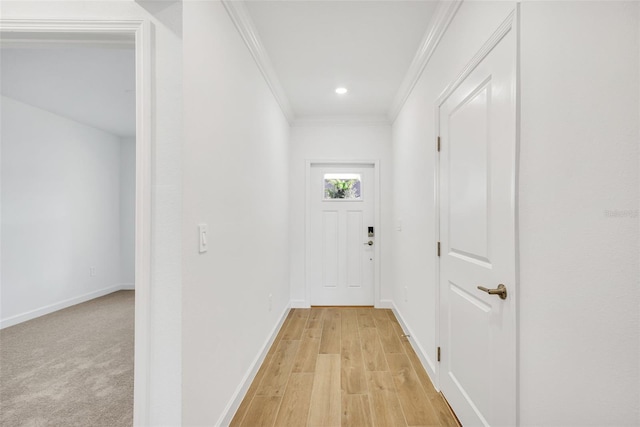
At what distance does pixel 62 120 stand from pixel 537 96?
5344 mm

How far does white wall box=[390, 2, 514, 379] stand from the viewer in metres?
1.54

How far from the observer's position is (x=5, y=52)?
→ 2.49 m

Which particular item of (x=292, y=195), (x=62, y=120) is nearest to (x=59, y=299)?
(x=62, y=120)

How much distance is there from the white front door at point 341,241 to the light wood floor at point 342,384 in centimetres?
81

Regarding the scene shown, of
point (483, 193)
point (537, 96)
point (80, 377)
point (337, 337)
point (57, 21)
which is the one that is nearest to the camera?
point (537, 96)

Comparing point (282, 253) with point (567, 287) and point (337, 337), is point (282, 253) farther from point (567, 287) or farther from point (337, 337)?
point (567, 287)

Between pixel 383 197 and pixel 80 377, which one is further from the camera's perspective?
pixel 383 197

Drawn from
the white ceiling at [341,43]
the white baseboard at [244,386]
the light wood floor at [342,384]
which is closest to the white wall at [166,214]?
the white baseboard at [244,386]

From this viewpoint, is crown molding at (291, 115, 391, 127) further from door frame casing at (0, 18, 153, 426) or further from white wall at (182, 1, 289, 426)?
door frame casing at (0, 18, 153, 426)

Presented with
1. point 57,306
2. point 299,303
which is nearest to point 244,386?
point 299,303

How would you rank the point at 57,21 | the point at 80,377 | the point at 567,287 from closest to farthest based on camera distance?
the point at 567,287, the point at 57,21, the point at 80,377

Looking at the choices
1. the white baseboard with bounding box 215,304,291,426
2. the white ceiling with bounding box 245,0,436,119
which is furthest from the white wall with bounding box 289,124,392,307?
the white baseboard with bounding box 215,304,291,426

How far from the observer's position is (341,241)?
3.95 m

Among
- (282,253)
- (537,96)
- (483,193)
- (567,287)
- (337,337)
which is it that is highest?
(537,96)
